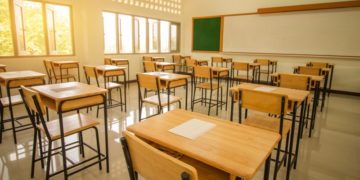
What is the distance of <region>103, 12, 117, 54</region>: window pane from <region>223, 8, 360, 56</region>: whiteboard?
3878 millimetres

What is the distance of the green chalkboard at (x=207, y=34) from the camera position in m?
8.12

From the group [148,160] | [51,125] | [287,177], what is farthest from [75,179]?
[287,177]

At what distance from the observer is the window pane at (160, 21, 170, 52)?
8.23m

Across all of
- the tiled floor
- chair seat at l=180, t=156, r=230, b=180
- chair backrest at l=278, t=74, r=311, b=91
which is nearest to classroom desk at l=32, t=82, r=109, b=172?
the tiled floor

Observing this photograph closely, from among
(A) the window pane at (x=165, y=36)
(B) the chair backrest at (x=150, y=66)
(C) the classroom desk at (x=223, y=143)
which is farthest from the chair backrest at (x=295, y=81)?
(A) the window pane at (x=165, y=36)

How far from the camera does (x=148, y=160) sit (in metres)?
0.88

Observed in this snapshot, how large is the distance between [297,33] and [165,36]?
14.8 ft

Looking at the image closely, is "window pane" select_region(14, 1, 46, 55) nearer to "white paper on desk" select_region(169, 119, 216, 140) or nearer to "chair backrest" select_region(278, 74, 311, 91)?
"white paper on desk" select_region(169, 119, 216, 140)

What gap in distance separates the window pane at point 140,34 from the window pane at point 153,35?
11.3 inches

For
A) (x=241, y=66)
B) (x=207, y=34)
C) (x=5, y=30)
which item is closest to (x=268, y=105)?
(x=241, y=66)

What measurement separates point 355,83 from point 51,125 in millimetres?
7038

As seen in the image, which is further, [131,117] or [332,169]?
[131,117]

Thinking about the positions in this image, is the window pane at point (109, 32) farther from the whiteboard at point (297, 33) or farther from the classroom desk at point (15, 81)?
the whiteboard at point (297, 33)

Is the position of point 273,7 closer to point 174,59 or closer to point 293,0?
point 293,0
